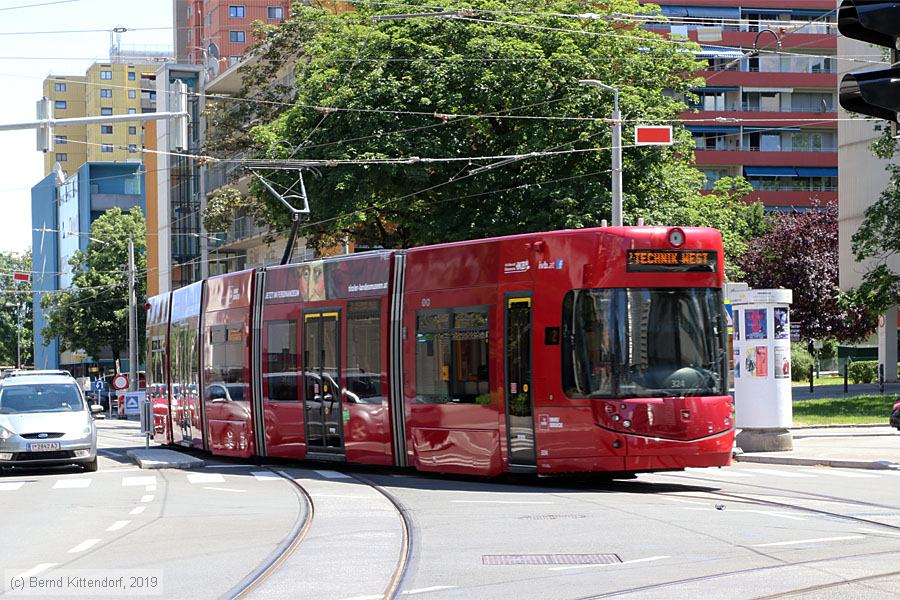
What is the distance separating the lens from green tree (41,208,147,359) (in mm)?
91375

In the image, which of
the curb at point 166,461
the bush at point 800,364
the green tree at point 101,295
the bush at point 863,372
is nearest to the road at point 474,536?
the curb at point 166,461

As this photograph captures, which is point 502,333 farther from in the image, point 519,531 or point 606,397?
point 519,531

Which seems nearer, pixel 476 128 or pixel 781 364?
pixel 781 364

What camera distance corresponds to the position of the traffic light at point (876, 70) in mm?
7145

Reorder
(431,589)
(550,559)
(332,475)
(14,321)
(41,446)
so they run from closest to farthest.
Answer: (431,589)
(550,559)
(332,475)
(41,446)
(14,321)

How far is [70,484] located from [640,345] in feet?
30.7

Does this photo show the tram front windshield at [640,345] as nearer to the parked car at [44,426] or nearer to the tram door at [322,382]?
the tram door at [322,382]

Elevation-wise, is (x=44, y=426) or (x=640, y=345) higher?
(x=640, y=345)

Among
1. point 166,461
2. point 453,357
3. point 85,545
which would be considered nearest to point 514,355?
point 453,357

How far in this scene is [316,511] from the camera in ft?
51.6

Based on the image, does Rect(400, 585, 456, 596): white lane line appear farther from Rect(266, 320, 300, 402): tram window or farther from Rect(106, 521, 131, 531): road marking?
Rect(266, 320, 300, 402): tram window

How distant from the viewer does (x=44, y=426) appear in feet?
76.7

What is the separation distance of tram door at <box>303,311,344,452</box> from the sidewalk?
292 inches

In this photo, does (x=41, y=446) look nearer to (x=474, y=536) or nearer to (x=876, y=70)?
(x=474, y=536)
